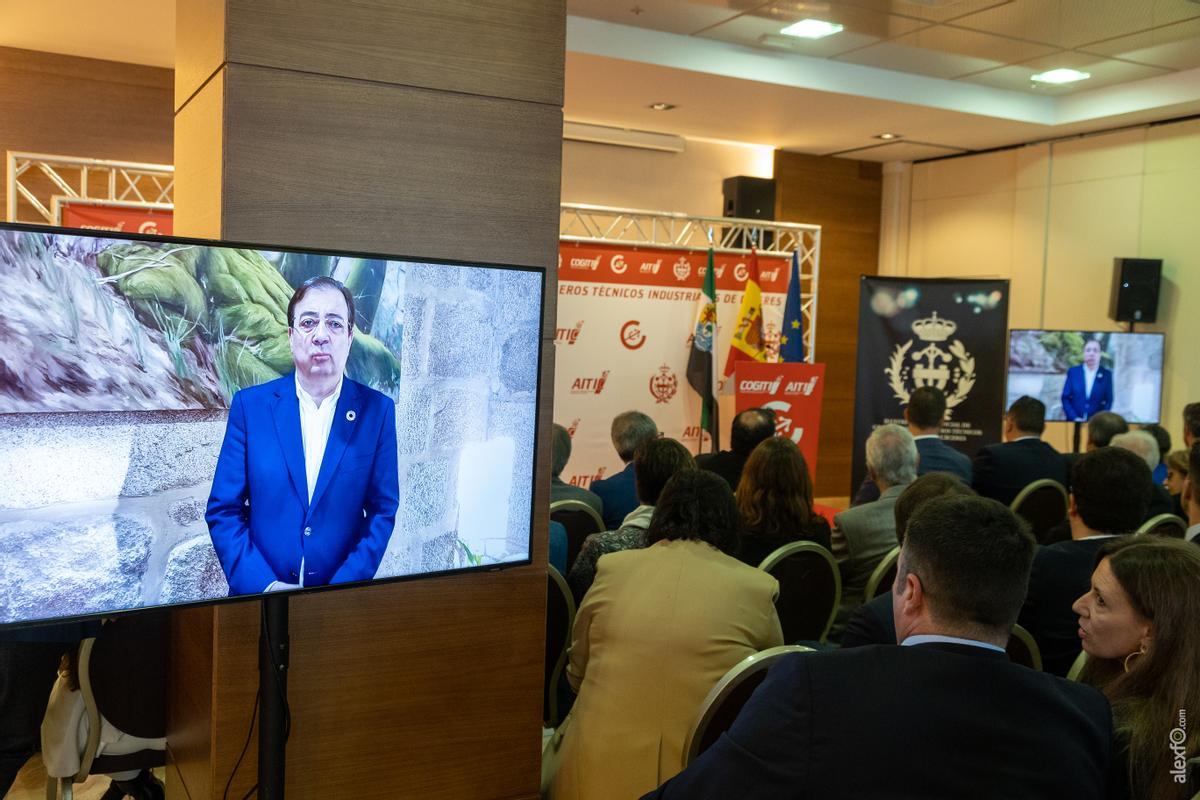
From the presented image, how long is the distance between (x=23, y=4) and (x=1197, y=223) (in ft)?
27.3

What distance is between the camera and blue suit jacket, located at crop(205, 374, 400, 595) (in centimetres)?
171

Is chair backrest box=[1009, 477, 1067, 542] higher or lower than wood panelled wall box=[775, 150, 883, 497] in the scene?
lower

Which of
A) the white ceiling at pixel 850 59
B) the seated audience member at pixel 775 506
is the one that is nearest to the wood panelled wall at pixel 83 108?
the white ceiling at pixel 850 59

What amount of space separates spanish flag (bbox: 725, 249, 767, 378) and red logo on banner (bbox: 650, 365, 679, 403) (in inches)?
19.6

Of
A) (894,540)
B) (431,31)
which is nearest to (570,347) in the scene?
(894,540)

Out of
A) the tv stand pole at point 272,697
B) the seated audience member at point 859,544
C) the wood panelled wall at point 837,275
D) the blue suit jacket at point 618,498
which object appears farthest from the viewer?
the wood panelled wall at point 837,275

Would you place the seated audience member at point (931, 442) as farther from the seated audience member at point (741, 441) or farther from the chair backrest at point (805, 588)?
the chair backrest at point (805, 588)

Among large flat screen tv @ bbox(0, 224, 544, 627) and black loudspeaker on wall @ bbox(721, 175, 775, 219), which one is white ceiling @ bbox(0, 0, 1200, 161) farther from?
large flat screen tv @ bbox(0, 224, 544, 627)

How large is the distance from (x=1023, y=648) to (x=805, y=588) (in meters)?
0.84

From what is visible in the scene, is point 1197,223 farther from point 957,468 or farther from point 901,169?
point 957,468

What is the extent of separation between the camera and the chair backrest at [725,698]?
1924 mm

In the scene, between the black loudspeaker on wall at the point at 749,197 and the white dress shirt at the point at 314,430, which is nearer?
the white dress shirt at the point at 314,430

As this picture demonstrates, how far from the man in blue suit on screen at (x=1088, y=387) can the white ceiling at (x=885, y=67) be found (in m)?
1.93

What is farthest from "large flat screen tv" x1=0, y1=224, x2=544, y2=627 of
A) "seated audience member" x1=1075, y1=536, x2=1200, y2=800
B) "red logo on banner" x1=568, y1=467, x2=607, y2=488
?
"red logo on banner" x1=568, y1=467, x2=607, y2=488
